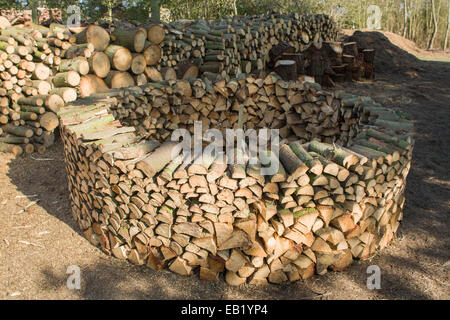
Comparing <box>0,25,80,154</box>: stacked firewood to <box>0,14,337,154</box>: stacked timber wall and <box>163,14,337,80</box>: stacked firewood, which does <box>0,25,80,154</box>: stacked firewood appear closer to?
<box>0,14,337,154</box>: stacked timber wall

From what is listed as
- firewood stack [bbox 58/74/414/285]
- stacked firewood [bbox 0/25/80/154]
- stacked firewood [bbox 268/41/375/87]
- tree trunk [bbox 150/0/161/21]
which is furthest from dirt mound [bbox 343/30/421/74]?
stacked firewood [bbox 0/25/80/154]

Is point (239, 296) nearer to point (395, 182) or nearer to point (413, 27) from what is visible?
point (395, 182)

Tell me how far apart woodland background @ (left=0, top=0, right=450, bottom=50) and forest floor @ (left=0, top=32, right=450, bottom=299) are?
1301 cm

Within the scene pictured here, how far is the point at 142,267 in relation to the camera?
3.27m

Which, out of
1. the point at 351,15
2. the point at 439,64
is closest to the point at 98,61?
the point at 439,64

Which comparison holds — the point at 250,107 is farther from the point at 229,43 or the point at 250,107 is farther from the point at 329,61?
the point at 329,61

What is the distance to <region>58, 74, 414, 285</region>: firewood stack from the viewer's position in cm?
290

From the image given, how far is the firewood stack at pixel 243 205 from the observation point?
114 inches

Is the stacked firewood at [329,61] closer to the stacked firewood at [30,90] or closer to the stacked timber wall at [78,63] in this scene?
the stacked timber wall at [78,63]

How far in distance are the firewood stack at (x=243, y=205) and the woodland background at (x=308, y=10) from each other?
14.2 meters

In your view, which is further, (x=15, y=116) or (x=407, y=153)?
(x=15, y=116)

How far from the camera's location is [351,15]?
20969 millimetres
